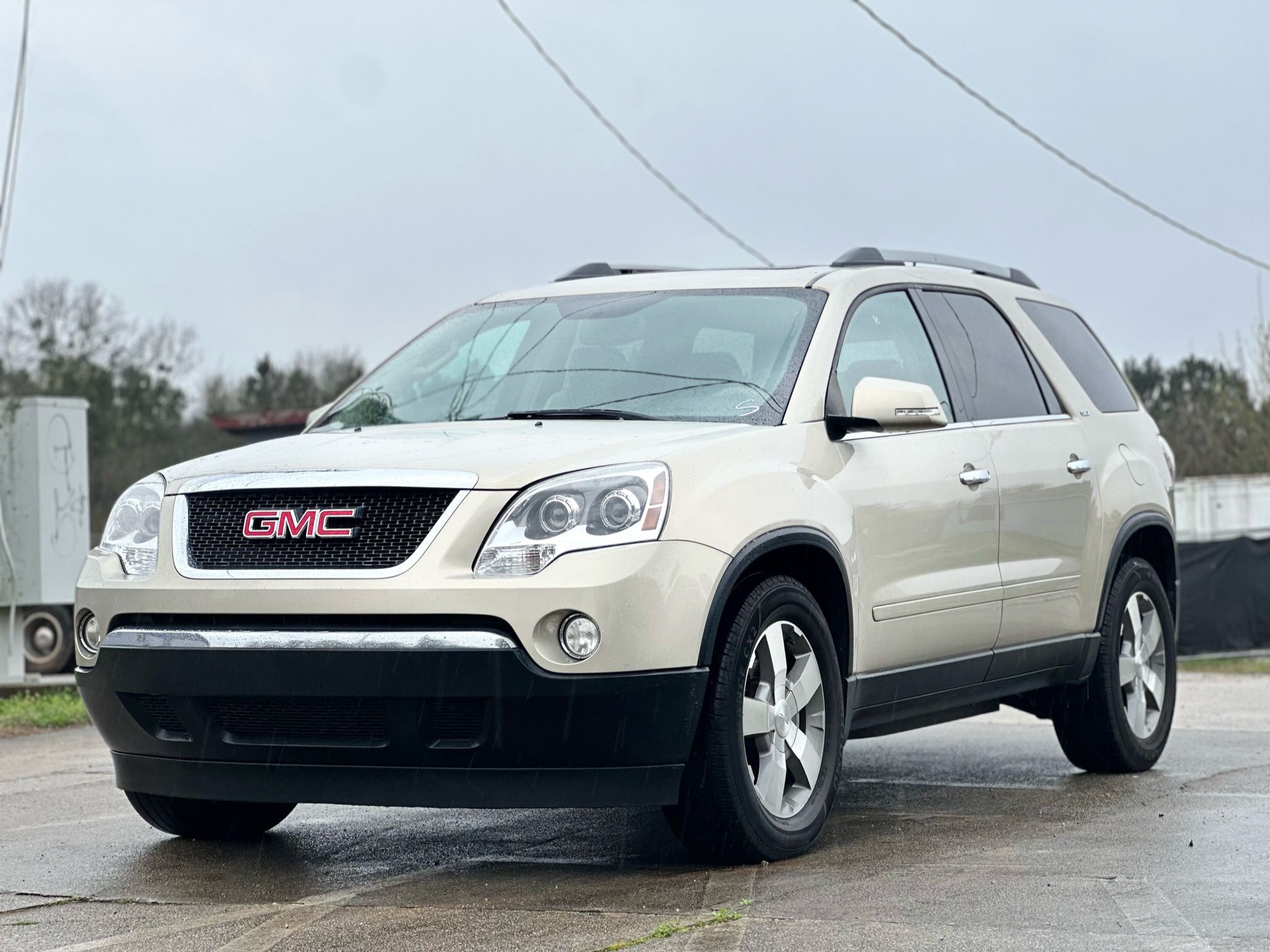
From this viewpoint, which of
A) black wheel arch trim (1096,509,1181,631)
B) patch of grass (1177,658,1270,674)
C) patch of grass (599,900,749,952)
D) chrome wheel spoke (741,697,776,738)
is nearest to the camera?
patch of grass (599,900,749,952)

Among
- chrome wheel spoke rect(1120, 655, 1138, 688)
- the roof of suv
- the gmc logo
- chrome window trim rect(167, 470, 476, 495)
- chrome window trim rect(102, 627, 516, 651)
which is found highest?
the roof of suv

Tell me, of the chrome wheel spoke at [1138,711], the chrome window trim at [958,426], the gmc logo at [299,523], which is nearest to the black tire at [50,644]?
the chrome wheel spoke at [1138,711]

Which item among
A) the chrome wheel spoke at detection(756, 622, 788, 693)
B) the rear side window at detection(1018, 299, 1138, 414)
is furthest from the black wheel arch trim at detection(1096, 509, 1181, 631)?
the chrome wheel spoke at detection(756, 622, 788, 693)

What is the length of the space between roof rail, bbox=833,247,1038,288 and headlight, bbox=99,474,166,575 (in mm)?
2550

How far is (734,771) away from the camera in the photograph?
194 inches

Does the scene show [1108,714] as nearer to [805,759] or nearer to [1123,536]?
[1123,536]

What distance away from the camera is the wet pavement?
4.26m

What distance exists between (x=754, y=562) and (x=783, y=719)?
52cm

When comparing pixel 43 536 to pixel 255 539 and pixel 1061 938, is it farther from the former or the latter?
pixel 1061 938

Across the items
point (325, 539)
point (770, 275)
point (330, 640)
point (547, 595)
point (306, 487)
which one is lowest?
point (330, 640)

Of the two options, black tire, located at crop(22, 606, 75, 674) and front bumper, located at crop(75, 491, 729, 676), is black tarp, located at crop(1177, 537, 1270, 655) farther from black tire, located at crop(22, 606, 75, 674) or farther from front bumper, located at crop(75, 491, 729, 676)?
front bumper, located at crop(75, 491, 729, 676)

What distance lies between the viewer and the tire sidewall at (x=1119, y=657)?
23.7 ft

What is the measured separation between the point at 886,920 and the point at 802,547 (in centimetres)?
133

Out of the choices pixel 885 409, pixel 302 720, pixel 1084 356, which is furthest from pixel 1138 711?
pixel 302 720
